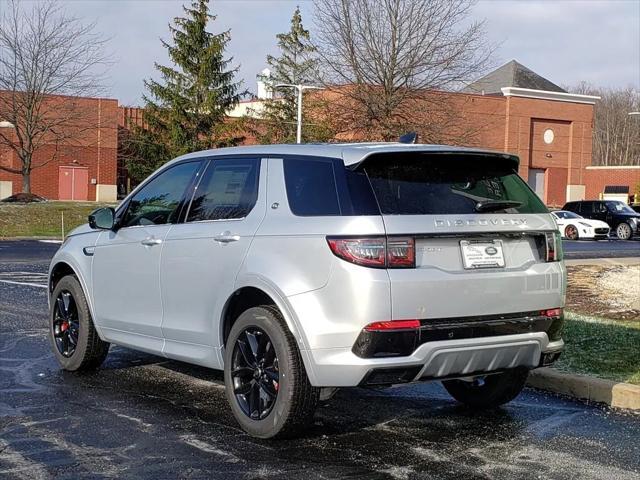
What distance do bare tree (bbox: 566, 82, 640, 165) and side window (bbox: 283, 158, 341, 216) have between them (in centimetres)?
9687

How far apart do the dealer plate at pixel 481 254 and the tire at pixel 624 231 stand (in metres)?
34.9

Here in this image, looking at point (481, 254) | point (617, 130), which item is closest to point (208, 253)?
point (481, 254)

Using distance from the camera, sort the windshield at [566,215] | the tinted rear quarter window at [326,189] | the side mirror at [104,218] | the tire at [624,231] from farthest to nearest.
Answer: the tire at [624,231]
the windshield at [566,215]
the side mirror at [104,218]
the tinted rear quarter window at [326,189]

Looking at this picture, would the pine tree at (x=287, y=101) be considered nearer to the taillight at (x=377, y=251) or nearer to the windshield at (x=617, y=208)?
the windshield at (x=617, y=208)

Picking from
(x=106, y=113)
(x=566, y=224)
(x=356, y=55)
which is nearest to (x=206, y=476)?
(x=356, y=55)

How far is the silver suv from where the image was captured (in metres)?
4.85

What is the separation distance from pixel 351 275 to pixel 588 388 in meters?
2.79

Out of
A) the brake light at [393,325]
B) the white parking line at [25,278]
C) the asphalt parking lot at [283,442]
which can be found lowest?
the white parking line at [25,278]

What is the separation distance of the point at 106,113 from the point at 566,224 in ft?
80.6

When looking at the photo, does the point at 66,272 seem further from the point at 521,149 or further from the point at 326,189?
the point at 521,149

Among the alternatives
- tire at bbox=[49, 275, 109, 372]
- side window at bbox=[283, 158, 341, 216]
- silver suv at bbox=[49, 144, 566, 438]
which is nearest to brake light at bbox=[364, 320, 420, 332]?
silver suv at bbox=[49, 144, 566, 438]

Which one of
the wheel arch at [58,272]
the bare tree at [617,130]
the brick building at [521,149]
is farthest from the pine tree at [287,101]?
the bare tree at [617,130]

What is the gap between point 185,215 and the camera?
20.5 ft

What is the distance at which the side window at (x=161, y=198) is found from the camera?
6.41 meters
